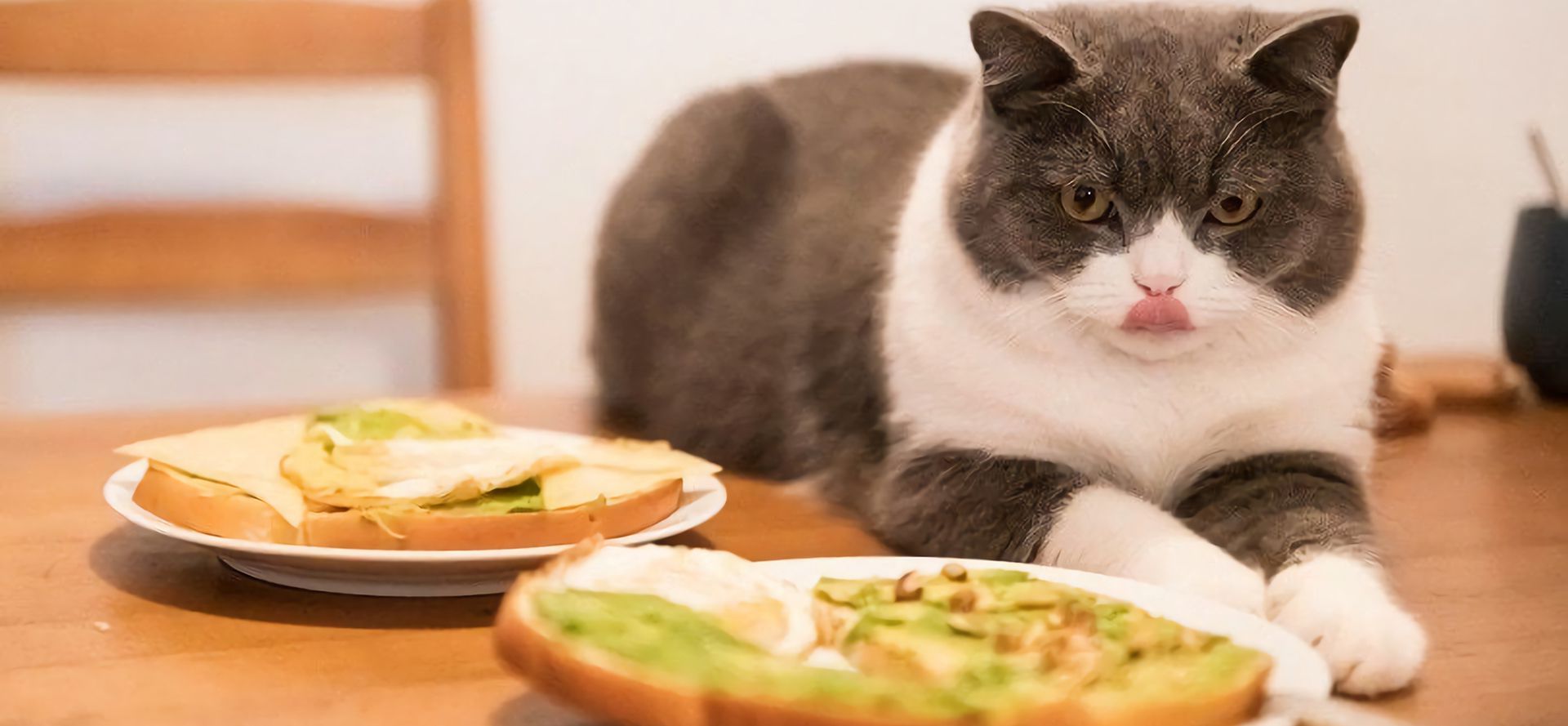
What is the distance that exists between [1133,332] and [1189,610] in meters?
A: 0.34

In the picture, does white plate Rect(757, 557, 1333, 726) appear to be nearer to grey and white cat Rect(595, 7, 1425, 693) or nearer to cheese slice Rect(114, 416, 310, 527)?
grey and white cat Rect(595, 7, 1425, 693)

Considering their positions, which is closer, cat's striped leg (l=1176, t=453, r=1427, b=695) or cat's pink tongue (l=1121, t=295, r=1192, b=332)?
cat's striped leg (l=1176, t=453, r=1427, b=695)

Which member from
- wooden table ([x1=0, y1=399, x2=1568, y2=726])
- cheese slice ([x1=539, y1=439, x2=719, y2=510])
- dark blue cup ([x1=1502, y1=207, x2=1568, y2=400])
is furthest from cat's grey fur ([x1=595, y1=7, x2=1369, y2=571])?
dark blue cup ([x1=1502, y1=207, x2=1568, y2=400])

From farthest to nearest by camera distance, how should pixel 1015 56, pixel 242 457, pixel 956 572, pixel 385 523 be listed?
pixel 1015 56 → pixel 242 457 → pixel 385 523 → pixel 956 572

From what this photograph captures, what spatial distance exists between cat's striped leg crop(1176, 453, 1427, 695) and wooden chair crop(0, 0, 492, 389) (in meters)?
1.15

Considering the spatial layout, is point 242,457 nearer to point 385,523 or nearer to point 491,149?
point 385,523

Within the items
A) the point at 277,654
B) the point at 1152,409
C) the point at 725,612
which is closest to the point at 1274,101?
the point at 1152,409

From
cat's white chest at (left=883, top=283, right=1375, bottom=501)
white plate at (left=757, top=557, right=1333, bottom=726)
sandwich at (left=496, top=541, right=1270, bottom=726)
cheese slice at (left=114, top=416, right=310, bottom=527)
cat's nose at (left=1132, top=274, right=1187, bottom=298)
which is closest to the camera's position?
sandwich at (left=496, top=541, right=1270, bottom=726)

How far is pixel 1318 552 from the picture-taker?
1064 millimetres

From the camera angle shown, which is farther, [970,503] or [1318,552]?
[970,503]

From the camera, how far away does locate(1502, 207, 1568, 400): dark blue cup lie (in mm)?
1691

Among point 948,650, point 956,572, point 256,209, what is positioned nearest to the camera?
point 948,650

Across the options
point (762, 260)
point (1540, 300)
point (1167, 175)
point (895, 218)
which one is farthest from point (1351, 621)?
point (1540, 300)

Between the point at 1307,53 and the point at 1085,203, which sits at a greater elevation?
the point at 1307,53
